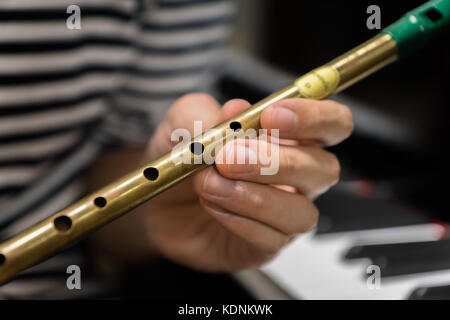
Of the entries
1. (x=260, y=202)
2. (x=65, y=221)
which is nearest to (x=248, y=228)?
(x=260, y=202)

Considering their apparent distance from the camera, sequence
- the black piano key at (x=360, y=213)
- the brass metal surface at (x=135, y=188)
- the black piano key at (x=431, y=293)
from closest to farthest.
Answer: the brass metal surface at (x=135, y=188) < the black piano key at (x=431, y=293) < the black piano key at (x=360, y=213)

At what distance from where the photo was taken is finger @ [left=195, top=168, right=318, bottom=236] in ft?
1.11

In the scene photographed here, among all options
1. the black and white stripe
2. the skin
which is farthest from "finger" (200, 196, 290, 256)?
the black and white stripe

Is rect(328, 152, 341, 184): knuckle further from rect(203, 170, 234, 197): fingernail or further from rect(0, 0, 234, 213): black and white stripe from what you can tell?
rect(0, 0, 234, 213): black and white stripe

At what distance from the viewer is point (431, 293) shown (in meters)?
0.43

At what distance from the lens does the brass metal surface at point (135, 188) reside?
317mm

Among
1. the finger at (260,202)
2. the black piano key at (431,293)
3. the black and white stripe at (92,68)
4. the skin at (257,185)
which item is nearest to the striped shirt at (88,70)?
the black and white stripe at (92,68)

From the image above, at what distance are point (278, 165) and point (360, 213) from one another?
0.26 m

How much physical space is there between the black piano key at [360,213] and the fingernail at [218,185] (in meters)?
0.23

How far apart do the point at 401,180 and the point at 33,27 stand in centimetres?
47

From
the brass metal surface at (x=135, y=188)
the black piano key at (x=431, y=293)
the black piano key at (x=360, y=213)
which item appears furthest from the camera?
the black piano key at (x=360, y=213)

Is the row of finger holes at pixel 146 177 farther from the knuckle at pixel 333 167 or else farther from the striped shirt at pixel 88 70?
the striped shirt at pixel 88 70
